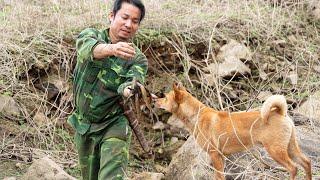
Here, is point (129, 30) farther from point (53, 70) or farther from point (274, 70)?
point (274, 70)

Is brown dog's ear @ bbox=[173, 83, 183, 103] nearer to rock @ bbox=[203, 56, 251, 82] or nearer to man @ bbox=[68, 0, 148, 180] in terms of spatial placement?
man @ bbox=[68, 0, 148, 180]

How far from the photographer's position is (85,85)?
3949mm

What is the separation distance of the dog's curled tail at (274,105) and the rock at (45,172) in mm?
1993

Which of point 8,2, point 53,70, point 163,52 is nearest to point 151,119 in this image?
point 163,52

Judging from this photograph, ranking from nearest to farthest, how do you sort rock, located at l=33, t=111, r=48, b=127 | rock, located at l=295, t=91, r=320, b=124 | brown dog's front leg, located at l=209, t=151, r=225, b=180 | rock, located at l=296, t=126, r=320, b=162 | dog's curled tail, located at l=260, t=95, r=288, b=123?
dog's curled tail, located at l=260, t=95, r=288, b=123 < brown dog's front leg, located at l=209, t=151, r=225, b=180 < rock, located at l=296, t=126, r=320, b=162 < rock, located at l=295, t=91, r=320, b=124 < rock, located at l=33, t=111, r=48, b=127

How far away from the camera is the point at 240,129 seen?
5.11 meters

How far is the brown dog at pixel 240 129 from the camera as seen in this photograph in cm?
480

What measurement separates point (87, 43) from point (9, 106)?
9.65ft

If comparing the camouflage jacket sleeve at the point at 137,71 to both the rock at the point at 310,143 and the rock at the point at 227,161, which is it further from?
the rock at the point at 310,143

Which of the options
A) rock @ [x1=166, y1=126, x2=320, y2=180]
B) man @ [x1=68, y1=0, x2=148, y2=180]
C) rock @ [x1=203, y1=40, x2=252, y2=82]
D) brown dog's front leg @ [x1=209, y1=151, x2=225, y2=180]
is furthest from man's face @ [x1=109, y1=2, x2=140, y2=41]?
rock @ [x1=203, y1=40, x2=252, y2=82]

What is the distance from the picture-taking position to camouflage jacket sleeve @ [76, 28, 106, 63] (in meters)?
3.60

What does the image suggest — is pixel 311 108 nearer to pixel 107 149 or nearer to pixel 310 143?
pixel 310 143

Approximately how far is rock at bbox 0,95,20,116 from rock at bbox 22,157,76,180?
3.69 ft

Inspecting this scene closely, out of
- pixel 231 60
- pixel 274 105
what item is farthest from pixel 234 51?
pixel 274 105
